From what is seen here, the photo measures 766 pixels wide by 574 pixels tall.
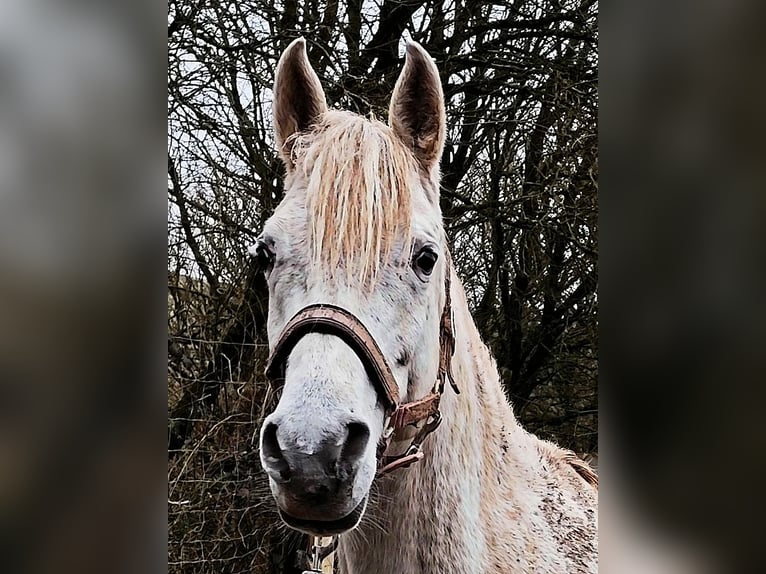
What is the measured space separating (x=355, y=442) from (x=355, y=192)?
0.44 m

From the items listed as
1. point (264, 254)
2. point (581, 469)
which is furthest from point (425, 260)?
point (581, 469)

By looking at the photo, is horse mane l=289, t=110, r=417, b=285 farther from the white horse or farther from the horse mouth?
the horse mouth

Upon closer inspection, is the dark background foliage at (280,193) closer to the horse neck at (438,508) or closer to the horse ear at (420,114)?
the horse ear at (420,114)

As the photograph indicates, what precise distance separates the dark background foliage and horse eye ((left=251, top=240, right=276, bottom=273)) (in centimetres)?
154

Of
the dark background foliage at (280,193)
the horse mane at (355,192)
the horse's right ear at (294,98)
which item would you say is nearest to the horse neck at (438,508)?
the horse mane at (355,192)

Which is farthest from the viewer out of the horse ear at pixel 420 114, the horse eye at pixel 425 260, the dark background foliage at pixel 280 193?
the dark background foliage at pixel 280 193

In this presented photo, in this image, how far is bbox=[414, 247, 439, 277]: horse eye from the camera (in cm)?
114

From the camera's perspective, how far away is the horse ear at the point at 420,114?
4.22 feet

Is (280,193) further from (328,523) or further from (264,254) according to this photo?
(328,523)

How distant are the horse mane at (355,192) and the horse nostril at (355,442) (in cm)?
25
